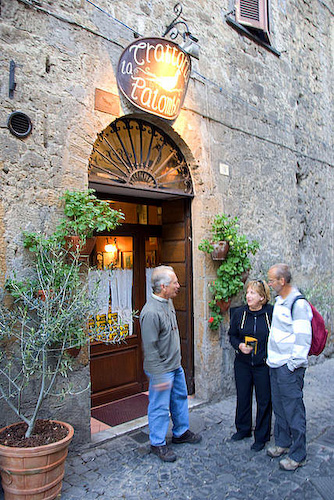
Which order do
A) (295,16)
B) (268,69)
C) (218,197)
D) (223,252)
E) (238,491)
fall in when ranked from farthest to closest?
(295,16), (268,69), (218,197), (223,252), (238,491)

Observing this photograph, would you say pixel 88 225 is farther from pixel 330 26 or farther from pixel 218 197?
pixel 330 26

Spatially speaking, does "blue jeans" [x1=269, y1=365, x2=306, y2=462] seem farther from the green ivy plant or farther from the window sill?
the window sill

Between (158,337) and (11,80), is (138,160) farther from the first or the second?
(158,337)

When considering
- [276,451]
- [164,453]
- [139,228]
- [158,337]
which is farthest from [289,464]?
[139,228]

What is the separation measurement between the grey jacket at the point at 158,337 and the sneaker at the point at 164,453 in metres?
0.66

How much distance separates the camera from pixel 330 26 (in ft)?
25.9

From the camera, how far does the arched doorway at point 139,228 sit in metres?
4.38

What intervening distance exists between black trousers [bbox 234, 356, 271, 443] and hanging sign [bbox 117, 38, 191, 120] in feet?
9.02

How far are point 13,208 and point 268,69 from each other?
468 centimetres

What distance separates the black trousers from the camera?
359 centimetres

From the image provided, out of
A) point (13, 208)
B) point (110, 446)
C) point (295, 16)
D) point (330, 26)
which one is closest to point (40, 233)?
point (13, 208)

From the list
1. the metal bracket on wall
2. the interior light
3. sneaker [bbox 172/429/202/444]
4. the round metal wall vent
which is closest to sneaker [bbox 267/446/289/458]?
sneaker [bbox 172/429/202/444]

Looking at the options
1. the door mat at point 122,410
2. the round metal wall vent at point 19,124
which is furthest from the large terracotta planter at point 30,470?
the round metal wall vent at point 19,124

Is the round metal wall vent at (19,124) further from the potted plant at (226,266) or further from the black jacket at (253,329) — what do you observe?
the black jacket at (253,329)
